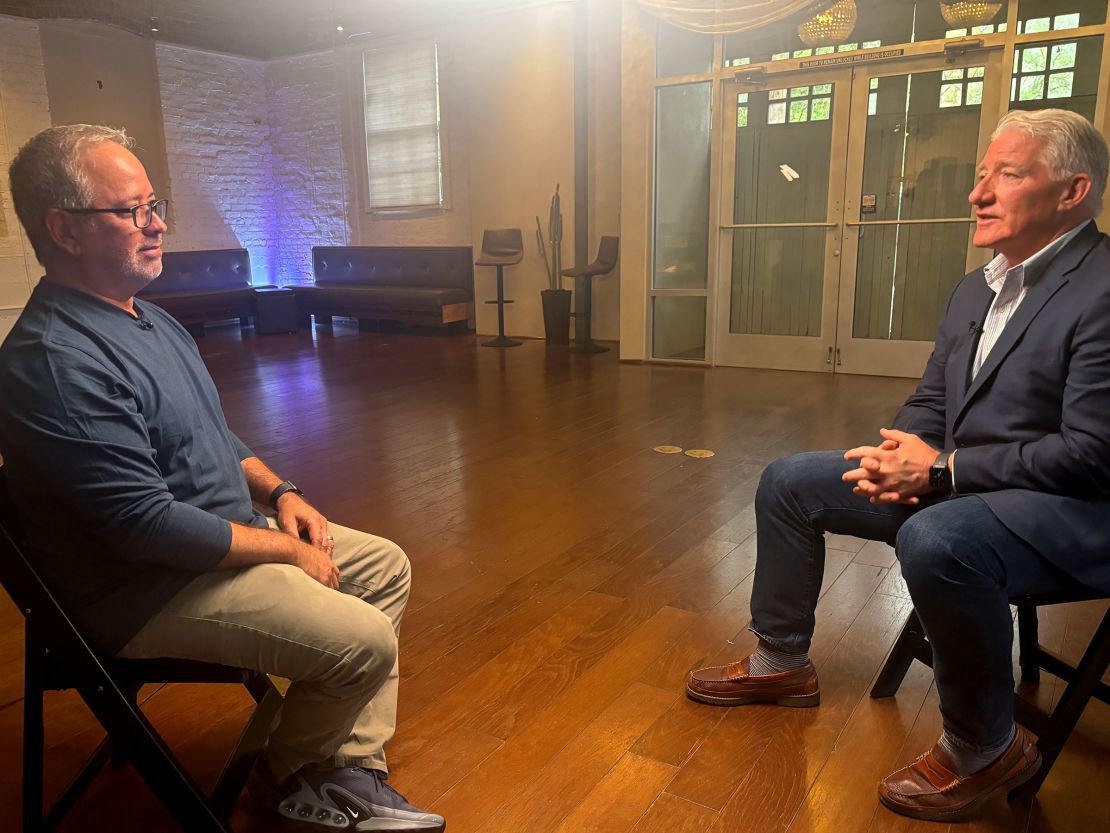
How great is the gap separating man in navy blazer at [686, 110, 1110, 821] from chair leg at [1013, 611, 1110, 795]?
28 millimetres

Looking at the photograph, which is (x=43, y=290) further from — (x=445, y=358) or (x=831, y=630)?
(x=445, y=358)

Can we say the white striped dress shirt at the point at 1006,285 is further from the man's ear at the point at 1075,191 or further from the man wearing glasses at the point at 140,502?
the man wearing glasses at the point at 140,502

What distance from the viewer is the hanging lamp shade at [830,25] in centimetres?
587

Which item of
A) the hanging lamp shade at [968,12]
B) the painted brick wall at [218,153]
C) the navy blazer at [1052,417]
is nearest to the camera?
the navy blazer at [1052,417]

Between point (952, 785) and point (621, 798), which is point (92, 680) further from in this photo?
point (952, 785)

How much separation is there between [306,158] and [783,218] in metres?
6.44

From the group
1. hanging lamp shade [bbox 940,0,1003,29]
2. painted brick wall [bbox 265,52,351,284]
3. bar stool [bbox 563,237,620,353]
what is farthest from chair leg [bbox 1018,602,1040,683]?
painted brick wall [bbox 265,52,351,284]

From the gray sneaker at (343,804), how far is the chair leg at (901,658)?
1075mm

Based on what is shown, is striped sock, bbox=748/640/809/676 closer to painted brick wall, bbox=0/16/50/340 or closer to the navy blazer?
the navy blazer

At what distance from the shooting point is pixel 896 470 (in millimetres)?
1655

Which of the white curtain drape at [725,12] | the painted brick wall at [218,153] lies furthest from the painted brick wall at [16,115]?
the white curtain drape at [725,12]

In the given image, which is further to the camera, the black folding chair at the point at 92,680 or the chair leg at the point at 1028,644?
the chair leg at the point at 1028,644

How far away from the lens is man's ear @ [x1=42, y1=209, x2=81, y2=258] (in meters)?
1.35

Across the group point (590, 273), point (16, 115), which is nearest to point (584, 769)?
point (590, 273)
